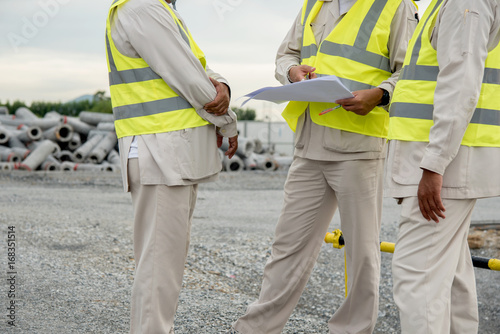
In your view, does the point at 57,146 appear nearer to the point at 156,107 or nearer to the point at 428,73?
the point at 156,107

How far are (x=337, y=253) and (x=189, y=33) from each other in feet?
13.8

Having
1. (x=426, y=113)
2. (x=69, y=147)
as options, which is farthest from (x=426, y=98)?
(x=69, y=147)

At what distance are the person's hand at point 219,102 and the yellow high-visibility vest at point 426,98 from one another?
2.90ft

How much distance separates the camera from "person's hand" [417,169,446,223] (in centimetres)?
249

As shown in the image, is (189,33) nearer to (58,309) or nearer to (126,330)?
(126,330)

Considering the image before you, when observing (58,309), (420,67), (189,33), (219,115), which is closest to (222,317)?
(58,309)

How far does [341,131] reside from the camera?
3359 millimetres

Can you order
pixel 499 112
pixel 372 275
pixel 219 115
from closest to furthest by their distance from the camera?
pixel 499 112 → pixel 219 115 → pixel 372 275

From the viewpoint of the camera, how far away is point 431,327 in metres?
2.52

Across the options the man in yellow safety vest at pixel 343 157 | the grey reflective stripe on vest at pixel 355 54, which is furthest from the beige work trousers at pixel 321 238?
the grey reflective stripe on vest at pixel 355 54

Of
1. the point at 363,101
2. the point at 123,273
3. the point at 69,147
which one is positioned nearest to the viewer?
the point at 363,101

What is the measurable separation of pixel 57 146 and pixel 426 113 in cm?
1620

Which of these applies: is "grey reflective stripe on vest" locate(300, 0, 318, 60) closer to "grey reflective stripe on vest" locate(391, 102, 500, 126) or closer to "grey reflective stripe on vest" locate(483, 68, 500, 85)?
"grey reflective stripe on vest" locate(391, 102, 500, 126)

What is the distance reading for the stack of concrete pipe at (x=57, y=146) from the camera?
16.4 m
